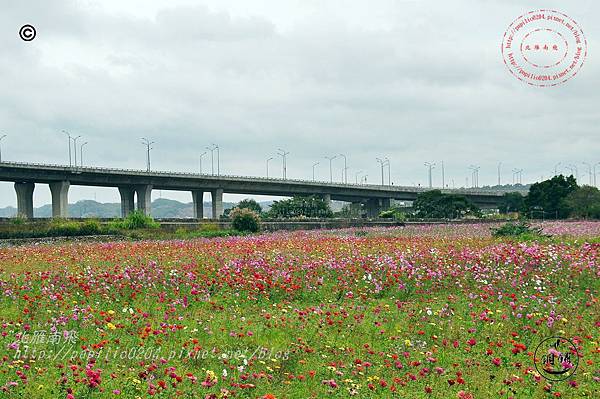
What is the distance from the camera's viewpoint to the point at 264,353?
26.9 ft

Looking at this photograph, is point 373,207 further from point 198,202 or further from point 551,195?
point 551,195

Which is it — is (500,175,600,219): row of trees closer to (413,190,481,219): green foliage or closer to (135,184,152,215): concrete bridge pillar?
(413,190,481,219): green foliage

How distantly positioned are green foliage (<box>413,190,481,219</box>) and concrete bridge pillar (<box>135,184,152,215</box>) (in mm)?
42616

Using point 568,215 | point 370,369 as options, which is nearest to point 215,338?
point 370,369

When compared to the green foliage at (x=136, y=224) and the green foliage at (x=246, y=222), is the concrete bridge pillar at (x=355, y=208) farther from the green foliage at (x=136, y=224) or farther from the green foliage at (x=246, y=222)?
the green foliage at (x=246, y=222)

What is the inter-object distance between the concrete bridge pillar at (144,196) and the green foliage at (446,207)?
4262 cm

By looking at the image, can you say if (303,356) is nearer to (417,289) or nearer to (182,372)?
(182,372)

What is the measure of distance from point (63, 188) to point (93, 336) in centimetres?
7939

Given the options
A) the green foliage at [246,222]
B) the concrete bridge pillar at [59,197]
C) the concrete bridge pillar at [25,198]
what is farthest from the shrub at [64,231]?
the concrete bridge pillar at [25,198]

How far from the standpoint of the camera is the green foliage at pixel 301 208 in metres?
102

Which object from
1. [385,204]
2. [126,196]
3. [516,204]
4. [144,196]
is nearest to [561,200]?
[516,204]

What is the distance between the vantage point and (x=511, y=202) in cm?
12694

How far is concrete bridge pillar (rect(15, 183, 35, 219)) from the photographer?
8362 centimetres

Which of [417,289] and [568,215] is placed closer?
[417,289]
